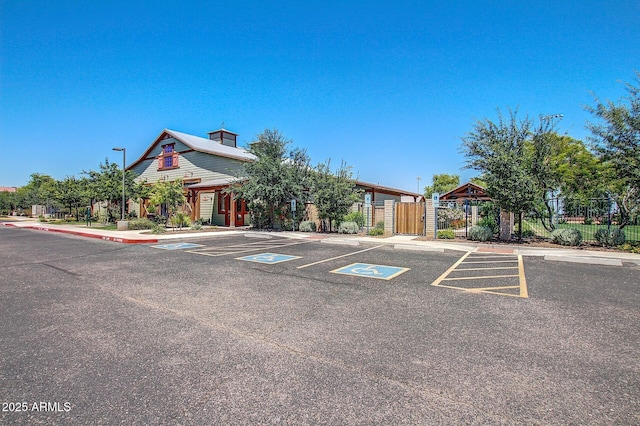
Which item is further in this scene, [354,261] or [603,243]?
[603,243]

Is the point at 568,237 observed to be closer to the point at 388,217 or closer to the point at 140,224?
the point at 388,217

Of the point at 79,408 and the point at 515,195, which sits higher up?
the point at 515,195

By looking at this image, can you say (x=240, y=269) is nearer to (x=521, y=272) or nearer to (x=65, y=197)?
(x=521, y=272)

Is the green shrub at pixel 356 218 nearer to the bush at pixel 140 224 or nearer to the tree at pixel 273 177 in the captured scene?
the tree at pixel 273 177

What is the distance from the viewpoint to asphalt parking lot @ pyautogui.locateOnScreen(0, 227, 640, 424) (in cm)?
279

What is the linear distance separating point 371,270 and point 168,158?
2715 cm

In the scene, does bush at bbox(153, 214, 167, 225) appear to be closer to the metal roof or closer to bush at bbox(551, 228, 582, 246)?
the metal roof

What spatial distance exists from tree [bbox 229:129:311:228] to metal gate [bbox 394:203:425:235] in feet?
19.7

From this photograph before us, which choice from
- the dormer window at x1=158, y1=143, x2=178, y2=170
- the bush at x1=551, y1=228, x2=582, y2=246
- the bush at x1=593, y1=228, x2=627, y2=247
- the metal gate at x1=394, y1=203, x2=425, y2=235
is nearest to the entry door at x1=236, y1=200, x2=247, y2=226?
the dormer window at x1=158, y1=143, x2=178, y2=170

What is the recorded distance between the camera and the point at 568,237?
14117 mm

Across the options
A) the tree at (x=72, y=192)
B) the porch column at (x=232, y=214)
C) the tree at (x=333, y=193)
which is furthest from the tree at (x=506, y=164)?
the tree at (x=72, y=192)

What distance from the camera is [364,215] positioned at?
2278cm

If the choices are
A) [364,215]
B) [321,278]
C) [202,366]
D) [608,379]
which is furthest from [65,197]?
[608,379]

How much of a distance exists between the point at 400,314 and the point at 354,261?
17.1 ft
